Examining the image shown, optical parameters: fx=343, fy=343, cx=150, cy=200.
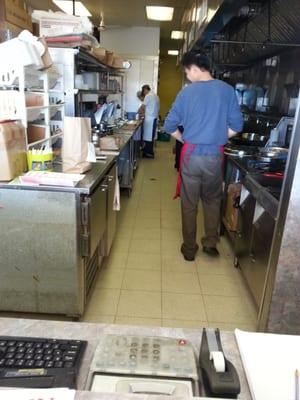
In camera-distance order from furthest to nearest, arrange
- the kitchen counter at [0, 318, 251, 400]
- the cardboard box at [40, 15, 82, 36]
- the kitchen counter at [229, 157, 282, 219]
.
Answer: the cardboard box at [40, 15, 82, 36] → the kitchen counter at [229, 157, 282, 219] → the kitchen counter at [0, 318, 251, 400]

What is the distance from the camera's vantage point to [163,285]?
250cm

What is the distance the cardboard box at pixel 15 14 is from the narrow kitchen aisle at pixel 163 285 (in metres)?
1.84

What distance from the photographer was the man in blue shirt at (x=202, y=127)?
2.59 meters

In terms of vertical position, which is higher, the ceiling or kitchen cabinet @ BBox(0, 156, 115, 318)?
the ceiling

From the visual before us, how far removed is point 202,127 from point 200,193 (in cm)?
55

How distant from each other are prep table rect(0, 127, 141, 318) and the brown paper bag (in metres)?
0.11

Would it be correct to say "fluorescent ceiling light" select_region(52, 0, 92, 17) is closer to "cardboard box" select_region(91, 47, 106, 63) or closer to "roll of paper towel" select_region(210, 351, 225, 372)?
"cardboard box" select_region(91, 47, 106, 63)

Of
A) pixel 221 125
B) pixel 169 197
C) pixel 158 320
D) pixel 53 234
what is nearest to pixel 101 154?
pixel 221 125

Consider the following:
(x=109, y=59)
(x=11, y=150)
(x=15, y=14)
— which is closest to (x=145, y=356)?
(x=11, y=150)

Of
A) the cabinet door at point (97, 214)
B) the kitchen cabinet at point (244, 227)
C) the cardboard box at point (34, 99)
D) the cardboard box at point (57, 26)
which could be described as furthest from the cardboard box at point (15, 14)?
the kitchen cabinet at point (244, 227)

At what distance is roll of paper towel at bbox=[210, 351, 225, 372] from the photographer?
0.63 meters

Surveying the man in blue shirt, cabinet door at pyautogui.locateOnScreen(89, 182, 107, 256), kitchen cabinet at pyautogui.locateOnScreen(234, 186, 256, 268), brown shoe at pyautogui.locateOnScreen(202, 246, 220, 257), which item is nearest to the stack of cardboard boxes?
cabinet door at pyautogui.locateOnScreen(89, 182, 107, 256)

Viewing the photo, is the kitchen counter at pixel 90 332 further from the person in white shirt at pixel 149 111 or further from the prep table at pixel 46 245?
the person in white shirt at pixel 149 111

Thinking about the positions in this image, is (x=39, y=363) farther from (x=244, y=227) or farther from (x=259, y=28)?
(x=259, y=28)
